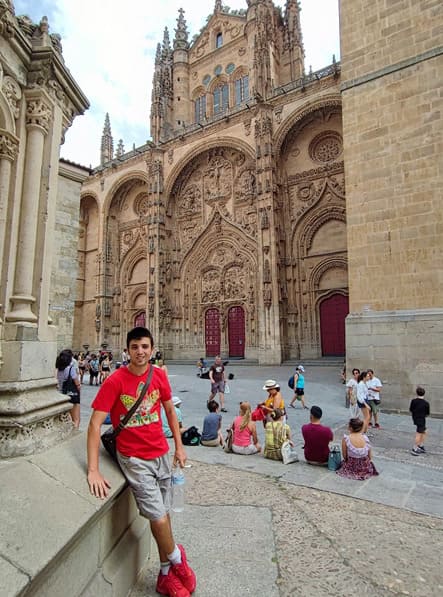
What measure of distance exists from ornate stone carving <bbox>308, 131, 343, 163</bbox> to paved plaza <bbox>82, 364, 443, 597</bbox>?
18.6m

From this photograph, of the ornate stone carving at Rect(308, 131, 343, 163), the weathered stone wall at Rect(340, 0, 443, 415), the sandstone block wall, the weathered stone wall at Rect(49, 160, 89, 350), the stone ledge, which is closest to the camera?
the stone ledge

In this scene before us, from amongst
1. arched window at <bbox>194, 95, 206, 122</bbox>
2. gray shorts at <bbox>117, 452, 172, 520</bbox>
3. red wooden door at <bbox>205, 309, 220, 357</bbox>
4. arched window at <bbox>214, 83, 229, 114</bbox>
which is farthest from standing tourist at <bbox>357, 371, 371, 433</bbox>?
arched window at <bbox>194, 95, 206, 122</bbox>

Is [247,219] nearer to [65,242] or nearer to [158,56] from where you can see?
[65,242]

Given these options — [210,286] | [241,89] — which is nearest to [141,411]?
[210,286]

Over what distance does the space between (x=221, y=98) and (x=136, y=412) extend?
3315 centimetres

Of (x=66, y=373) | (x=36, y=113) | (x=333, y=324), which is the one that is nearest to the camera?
(x=36, y=113)

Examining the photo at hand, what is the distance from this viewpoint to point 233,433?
5898mm

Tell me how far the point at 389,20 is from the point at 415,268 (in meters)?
7.10

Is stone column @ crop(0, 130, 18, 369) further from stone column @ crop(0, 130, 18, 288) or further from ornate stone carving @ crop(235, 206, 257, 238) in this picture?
ornate stone carving @ crop(235, 206, 257, 238)

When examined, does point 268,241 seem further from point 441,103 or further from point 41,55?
point 41,55

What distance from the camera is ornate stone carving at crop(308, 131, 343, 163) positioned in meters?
20.8

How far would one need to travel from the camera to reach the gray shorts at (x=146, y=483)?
208 cm

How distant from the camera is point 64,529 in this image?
1554 mm

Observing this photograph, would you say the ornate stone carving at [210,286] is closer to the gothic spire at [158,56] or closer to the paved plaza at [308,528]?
the gothic spire at [158,56]
